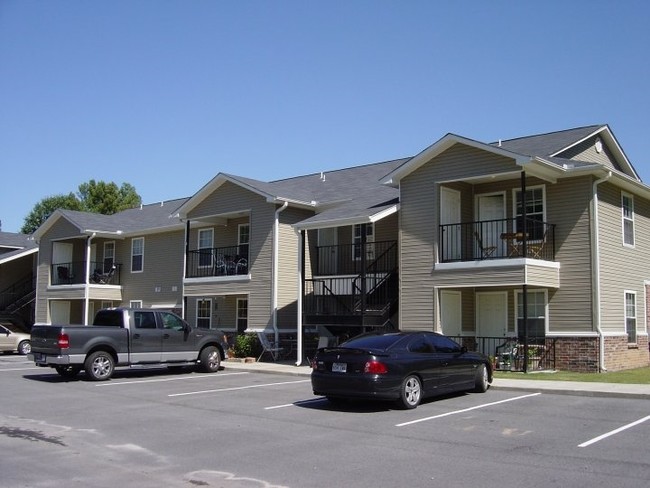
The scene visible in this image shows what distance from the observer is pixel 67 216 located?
115ft

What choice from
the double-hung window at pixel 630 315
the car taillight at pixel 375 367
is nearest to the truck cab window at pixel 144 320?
the car taillight at pixel 375 367

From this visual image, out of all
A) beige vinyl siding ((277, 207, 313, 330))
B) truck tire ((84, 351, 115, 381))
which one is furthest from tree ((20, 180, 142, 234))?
truck tire ((84, 351, 115, 381))

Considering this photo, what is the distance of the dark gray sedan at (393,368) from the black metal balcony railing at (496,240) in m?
5.95

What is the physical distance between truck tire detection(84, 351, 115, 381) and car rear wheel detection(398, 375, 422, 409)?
30.6 feet

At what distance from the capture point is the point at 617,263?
67.9ft

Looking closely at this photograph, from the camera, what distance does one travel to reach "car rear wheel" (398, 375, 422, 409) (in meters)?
12.8

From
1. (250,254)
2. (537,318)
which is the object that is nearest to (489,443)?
(537,318)

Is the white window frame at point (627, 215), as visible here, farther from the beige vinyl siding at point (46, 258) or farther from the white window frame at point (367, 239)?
the beige vinyl siding at point (46, 258)

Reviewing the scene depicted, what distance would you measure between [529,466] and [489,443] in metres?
1.45

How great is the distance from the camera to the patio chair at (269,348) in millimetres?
24688

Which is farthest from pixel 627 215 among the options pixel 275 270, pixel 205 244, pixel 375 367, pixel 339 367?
pixel 205 244

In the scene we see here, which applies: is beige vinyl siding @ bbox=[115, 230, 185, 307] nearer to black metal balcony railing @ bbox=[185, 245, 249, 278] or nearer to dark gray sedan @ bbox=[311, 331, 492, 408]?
black metal balcony railing @ bbox=[185, 245, 249, 278]

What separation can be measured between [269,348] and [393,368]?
1252 cm

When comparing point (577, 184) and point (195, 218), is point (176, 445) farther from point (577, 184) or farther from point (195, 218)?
point (195, 218)
